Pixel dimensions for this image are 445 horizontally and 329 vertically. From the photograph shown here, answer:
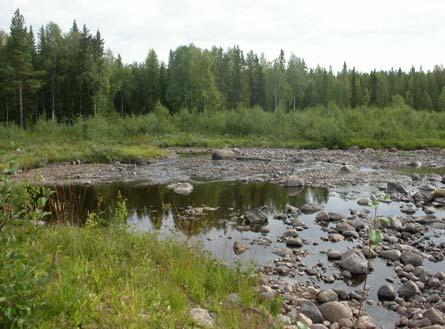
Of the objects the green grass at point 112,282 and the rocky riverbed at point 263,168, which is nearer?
the green grass at point 112,282

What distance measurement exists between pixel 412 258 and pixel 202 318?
627 centimetres

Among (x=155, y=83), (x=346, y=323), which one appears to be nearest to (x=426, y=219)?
(x=346, y=323)

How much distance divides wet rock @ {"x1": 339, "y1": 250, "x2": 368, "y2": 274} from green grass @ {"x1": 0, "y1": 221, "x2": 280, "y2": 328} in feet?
8.86

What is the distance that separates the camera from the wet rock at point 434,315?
22.6 feet

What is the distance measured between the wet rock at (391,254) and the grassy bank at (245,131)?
23971 mm

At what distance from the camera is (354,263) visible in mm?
9477

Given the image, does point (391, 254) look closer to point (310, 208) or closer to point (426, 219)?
point (426, 219)

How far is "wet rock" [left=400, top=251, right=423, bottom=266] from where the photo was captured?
32.1 feet

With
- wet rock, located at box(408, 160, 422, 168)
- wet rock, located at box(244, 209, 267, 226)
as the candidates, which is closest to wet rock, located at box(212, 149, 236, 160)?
wet rock, located at box(408, 160, 422, 168)

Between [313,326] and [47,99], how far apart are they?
208 feet

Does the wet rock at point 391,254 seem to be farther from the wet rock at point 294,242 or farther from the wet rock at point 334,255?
the wet rock at point 294,242

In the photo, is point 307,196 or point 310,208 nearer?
point 310,208

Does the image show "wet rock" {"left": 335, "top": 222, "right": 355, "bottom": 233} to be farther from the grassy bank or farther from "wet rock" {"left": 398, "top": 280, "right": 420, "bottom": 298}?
the grassy bank

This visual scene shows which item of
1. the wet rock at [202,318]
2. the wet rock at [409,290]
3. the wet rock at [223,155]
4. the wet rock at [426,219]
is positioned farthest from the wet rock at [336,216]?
the wet rock at [223,155]
